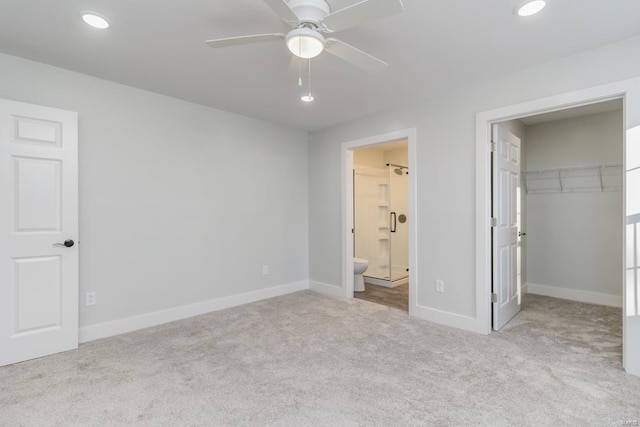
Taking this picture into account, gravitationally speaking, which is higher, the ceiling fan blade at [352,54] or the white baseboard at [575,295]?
the ceiling fan blade at [352,54]

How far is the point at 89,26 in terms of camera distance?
2135 millimetres

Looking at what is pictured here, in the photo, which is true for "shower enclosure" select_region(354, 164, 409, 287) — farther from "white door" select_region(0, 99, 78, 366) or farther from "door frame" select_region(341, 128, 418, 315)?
"white door" select_region(0, 99, 78, 366)

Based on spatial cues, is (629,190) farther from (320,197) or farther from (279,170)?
(279,170)

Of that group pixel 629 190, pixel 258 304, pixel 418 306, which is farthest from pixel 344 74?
pixel 258 304

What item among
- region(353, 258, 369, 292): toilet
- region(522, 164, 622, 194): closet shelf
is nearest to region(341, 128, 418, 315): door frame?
region(353, 258, 369, 292): toilet

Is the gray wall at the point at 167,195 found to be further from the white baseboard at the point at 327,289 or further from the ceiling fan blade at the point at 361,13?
the ceiling fan blade at the point at 361,13

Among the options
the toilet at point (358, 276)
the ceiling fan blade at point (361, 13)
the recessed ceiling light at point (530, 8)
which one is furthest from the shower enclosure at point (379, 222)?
the ceiling fan blade at point (361, 13)

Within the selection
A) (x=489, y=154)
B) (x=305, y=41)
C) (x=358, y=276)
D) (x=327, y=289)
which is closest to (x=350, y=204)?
(x=358, y=276)

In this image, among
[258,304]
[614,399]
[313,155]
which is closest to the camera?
[614,399]

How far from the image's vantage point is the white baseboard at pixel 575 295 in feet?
12.7

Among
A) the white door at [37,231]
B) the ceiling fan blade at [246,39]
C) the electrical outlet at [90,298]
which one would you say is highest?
the ceiling fan blade at [246,39]

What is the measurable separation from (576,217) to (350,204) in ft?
9.85

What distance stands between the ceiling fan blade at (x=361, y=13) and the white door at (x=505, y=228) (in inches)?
83.7

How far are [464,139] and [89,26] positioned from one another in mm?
3245
